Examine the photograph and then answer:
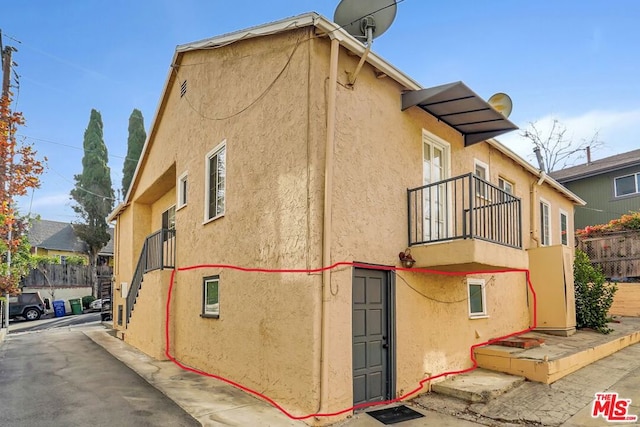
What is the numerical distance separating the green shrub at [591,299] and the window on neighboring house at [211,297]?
892cm

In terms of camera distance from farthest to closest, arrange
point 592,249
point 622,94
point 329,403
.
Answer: point 592,249 < point 622,94 < point 329,403

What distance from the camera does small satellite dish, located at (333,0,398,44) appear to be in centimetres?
709

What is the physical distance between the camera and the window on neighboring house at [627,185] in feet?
67.1

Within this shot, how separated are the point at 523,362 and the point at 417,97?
16.3ft

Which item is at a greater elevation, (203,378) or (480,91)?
(480,91)

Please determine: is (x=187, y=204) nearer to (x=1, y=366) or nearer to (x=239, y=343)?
(x=239, y=343)

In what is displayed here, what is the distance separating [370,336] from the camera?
6.75m

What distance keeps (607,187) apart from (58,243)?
127 feet

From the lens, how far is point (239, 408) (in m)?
6.49

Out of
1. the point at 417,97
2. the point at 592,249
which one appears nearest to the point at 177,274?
the point at 417,97

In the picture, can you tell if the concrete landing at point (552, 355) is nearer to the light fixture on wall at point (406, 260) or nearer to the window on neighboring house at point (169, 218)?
the light fixture on wall at point (406, 260)

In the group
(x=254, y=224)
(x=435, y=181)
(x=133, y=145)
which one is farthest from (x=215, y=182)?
(x=133, y=145)

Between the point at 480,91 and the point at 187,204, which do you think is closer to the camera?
the point at 480,91

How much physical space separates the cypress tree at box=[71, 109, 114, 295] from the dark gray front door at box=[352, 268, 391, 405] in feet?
100
